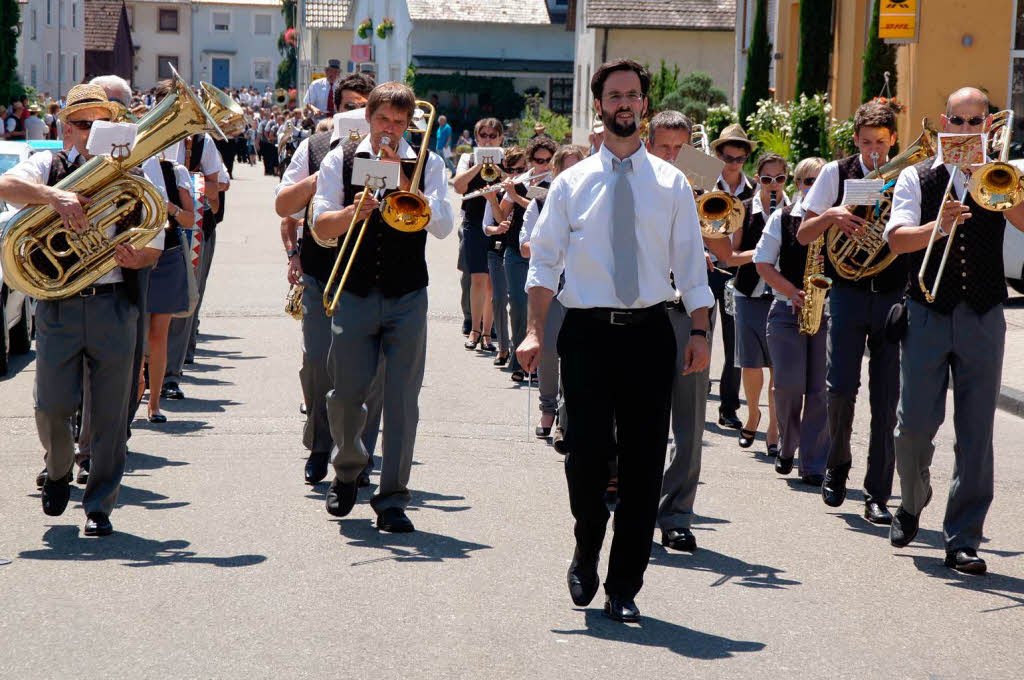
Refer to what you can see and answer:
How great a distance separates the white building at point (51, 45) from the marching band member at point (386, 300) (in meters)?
51.2

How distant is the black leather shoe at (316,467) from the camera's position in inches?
332

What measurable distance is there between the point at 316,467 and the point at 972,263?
362 centimetres

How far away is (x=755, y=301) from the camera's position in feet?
32.7

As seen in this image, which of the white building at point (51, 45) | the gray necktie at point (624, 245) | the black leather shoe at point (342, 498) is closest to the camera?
the gray necktie at point (624, 245)

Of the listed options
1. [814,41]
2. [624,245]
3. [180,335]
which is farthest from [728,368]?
[814,41]

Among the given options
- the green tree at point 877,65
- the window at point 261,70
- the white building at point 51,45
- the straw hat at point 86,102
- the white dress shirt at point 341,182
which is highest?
the window at point 261,70

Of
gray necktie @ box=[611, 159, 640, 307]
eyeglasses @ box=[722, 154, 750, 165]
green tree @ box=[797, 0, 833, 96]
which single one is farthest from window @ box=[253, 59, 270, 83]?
gray necktie @ box=[611, 159, 640, 307]

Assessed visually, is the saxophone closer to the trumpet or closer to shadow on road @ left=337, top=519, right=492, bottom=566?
shadow on road @ left=337, top=519, right=492, bottom=566

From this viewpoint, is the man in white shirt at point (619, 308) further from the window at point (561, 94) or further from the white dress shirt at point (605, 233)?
the window at point (561, 94)

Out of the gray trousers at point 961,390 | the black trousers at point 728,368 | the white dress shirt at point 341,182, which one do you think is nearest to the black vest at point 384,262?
the white dress shirt at point 341,182

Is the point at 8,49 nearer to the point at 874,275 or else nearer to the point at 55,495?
the point at 55,495

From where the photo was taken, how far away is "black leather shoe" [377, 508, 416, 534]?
734 centimetres

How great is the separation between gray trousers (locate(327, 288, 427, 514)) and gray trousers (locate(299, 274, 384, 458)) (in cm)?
84

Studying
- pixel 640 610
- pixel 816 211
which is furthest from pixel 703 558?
pixel 816 211
